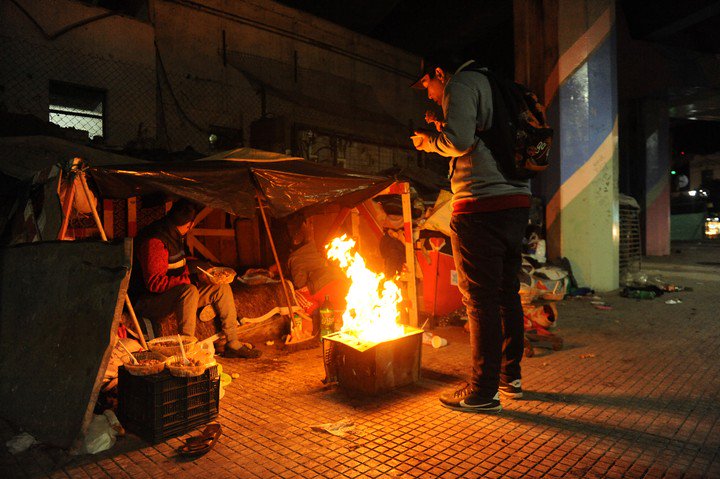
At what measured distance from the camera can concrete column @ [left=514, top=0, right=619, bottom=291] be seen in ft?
31.3

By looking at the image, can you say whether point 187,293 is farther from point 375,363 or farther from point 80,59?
point 80,59

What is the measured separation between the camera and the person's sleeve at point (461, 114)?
11.2 feet

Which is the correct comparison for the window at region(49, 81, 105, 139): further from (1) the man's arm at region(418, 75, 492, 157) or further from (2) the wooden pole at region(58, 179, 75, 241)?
(1) the man's arm at region(418, 75, 492, 157)

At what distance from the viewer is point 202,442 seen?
3115 mm

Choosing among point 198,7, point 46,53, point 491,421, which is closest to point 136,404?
point 491,421

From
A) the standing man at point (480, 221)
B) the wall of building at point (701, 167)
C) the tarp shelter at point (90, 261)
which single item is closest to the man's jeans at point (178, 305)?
the tarp shelter at point (90, 261)

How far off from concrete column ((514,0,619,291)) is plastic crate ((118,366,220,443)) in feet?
28.0

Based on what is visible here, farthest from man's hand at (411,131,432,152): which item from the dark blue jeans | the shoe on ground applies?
the shoe on ground

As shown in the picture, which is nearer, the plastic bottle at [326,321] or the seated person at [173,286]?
the seated person at [173,286]

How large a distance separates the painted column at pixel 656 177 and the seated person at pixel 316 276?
1446cm

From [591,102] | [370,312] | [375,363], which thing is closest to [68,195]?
[370,312]

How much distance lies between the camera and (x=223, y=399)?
13.4 ft

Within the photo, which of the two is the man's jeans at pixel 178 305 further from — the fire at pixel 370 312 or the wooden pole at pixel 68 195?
the fire at pixel 370 312

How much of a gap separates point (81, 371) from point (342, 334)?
2153mm
